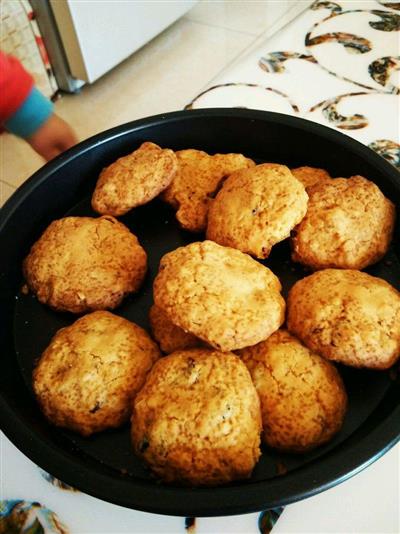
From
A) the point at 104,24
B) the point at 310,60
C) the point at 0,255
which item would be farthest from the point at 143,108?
the point at 0,255

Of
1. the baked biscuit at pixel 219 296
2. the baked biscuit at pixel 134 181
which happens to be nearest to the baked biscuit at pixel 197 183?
the baked biscuit at pixel 134 181

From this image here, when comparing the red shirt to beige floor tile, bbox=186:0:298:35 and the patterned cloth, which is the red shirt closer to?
the patterned cloth

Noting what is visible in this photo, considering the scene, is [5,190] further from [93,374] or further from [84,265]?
[93,374]

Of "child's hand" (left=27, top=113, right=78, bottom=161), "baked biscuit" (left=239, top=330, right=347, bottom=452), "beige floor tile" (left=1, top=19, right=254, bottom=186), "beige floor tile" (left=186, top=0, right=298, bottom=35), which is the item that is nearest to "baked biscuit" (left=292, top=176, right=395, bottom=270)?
"baked biscuit" (left=239, top=330, right=347, bottom=452)

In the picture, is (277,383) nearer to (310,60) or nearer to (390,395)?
(390,395)

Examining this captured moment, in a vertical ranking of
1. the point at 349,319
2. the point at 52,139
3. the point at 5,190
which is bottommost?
the point at 5,190

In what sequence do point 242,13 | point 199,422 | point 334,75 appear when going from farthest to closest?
point 242,13 → point 334,75 → point 199,422

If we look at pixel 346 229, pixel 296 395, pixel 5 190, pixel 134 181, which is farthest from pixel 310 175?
pixel 5 190
